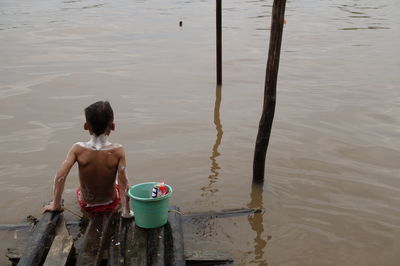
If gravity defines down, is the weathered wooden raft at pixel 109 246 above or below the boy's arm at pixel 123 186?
below

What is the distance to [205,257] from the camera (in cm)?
399

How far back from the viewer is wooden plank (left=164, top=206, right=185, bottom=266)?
376 centimetres

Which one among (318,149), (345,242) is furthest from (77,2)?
(345,242)

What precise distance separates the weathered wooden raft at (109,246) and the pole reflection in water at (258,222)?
0.42 m

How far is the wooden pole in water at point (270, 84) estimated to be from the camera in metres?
4.89

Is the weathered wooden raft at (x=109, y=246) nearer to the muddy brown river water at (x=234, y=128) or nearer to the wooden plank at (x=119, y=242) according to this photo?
the wooden plank at (x=119, y=242)

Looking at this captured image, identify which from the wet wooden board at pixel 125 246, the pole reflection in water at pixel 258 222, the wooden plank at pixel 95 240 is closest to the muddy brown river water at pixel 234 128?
the pole reflection in water at pixel 258 222

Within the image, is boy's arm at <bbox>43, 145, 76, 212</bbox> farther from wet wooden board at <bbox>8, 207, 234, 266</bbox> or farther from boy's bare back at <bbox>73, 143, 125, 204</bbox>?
wet wooden board at <bbox>8, 207, 234, 266</bbox>

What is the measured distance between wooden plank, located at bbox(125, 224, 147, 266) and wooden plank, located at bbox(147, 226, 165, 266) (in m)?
0.03

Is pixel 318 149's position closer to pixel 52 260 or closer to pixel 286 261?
pixel 286 261

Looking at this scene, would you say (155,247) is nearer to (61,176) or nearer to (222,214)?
(61,176)

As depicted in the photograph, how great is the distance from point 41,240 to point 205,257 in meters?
1.36

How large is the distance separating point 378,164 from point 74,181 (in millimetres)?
4026

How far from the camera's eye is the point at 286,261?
443 centimetres
